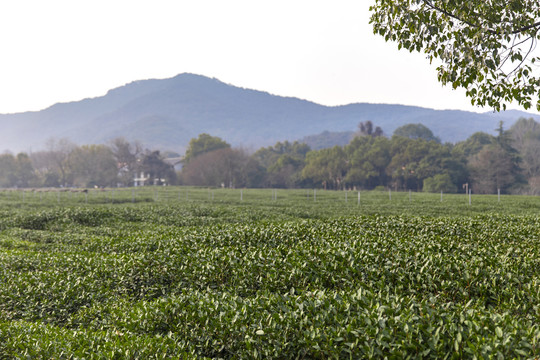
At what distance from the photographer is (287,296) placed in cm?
646

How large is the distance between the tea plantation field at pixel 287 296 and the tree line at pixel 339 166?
7566cm

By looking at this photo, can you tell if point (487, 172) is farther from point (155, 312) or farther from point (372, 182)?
point (155, 312)

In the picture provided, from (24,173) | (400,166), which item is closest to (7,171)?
(24,173)

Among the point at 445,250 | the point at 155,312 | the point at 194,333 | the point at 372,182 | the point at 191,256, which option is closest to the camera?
the point at 194,333

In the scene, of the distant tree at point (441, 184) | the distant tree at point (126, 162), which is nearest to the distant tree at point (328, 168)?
the distant tree at point (441, 184)

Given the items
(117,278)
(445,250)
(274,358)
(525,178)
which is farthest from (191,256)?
(525,178)

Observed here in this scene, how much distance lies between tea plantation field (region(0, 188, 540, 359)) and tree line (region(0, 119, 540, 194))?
248ft

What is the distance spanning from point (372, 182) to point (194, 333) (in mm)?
93372

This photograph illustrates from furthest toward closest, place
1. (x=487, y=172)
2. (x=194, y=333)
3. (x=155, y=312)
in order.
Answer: (x=487, y=172) < (x=155, y=312) < (x=194, y=333)

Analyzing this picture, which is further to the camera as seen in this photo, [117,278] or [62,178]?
[62,178]

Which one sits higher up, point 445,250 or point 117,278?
point 445,250

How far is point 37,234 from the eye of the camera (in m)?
18.3

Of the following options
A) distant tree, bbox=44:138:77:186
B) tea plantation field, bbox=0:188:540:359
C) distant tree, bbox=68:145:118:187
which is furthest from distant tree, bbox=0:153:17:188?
tea plantation field, bbox=0:188:540:359

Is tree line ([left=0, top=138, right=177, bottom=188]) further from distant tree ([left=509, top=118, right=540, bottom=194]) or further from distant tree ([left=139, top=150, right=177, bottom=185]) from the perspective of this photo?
distant tree ([left=509, top=118, right=540, bottom=194])
